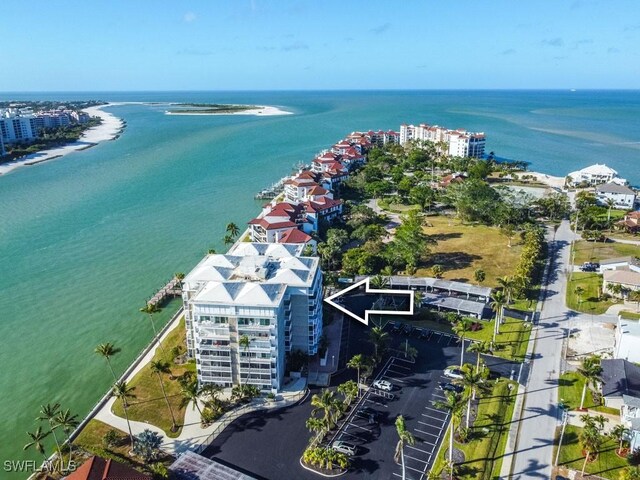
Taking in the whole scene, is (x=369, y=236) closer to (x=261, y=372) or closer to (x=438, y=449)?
(x=261, y=372)

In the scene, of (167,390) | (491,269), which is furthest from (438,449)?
(491,269)

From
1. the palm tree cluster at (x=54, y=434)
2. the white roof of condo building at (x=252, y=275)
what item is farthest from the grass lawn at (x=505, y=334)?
the palm tree cluster at (x=54, y=434)

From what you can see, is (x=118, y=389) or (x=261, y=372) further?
(x=261, y=372)

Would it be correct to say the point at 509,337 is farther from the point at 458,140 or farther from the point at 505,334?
the point at 458,140

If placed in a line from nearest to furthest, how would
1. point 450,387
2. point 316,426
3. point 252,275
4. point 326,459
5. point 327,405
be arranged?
point 326,459 → point 316,426 → point 327,405 → point 450,387 → point 252,275

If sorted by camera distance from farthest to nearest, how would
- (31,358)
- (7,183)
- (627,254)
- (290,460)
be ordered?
(7,183), (627,254), (31,358), (290,460)

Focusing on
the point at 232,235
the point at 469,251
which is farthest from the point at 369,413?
the point at 232,235
